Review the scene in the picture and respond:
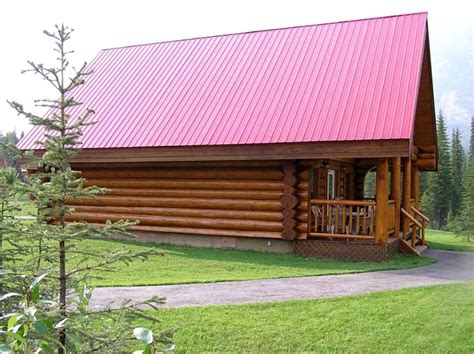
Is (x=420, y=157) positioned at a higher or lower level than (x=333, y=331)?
higher

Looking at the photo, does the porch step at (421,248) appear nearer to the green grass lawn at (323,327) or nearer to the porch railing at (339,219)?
the porch railing at (339,219)

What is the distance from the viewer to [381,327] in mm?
6543

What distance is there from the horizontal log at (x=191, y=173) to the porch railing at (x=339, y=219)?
4.31ft

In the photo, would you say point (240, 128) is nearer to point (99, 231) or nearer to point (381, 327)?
point (381, 327)

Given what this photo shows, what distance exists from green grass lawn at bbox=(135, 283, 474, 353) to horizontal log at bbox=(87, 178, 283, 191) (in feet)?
21.6

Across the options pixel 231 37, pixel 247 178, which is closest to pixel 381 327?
pixel 247 178

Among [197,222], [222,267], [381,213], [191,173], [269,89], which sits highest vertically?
[269,89]

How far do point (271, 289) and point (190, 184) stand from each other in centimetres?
683

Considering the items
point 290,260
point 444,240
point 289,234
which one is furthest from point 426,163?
point 290,260

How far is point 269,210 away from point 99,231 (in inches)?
440

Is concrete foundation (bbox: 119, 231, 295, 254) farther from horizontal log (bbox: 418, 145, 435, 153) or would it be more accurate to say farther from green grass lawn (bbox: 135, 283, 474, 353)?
horizontal log (bbox: 418, 145, 435, 153)

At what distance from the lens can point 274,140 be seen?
13492 millimetres

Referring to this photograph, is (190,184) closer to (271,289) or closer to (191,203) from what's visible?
(191,203)

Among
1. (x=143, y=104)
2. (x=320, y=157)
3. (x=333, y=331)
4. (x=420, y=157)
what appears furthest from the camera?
(x=420, y=157)
